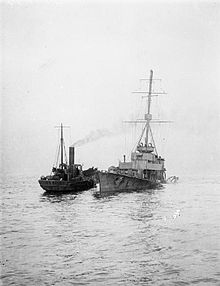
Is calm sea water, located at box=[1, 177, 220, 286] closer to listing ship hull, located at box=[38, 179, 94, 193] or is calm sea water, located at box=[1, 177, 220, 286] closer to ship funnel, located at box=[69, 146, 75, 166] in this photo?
listing ship hull, located at box=[38, 179, 94, 193]

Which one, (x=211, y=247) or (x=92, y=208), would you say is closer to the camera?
(x=211, y=247)

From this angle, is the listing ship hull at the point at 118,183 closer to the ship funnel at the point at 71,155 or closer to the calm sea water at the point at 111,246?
the ship funnel at the point at 71,155

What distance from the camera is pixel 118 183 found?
5003 cm

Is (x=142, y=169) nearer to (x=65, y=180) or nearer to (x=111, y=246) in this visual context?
(x=65, y=180)

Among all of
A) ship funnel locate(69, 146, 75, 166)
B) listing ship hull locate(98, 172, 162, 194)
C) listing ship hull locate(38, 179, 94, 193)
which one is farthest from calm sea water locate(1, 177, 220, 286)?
ship funnel locate(69, 146, 75, 166)

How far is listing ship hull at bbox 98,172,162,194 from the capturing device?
48375 mm

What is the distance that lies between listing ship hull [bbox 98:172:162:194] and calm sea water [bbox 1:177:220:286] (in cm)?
1267

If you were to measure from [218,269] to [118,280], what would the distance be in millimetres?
4191

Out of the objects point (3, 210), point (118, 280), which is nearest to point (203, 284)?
point (118, 280)

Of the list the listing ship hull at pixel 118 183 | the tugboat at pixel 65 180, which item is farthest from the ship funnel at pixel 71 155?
the listing ship hull at pixel 118 183

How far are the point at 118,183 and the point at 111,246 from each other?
29594 millimetres

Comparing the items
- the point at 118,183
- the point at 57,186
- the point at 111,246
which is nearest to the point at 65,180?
the point at 57,186

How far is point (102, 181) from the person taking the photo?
48312 mm

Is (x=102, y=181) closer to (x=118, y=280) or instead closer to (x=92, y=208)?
(x=92, y=208)
